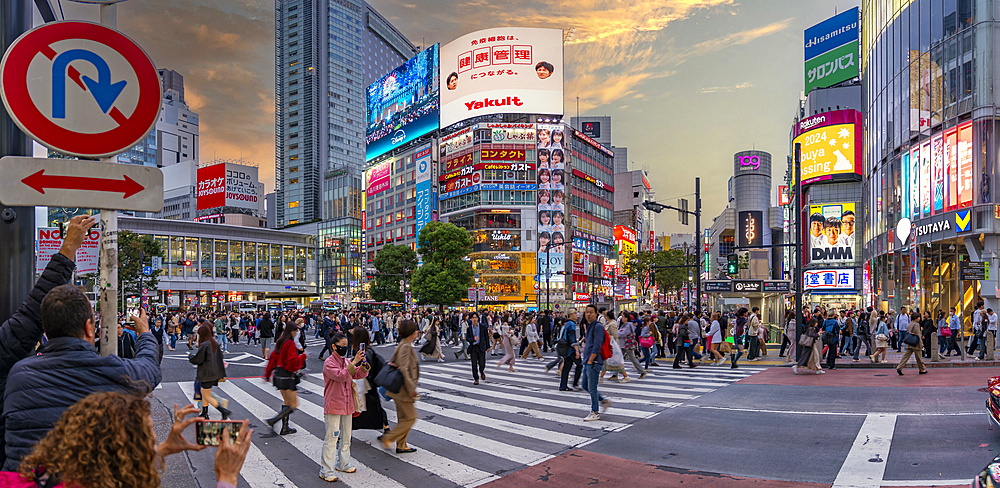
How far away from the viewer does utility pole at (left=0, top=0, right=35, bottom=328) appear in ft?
12.1

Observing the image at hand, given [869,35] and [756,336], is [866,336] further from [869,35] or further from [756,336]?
[869,35]

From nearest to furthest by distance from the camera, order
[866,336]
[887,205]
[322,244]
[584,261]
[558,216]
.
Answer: [866,336], [887,205], [558,216], [584,261], [322,244]

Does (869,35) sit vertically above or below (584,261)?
above

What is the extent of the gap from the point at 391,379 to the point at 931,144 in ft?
125

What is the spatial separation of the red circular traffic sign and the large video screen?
3560 inches

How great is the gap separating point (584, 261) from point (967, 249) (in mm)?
60241

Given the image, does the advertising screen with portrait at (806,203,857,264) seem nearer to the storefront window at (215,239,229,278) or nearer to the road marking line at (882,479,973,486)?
the road marking line at (882,479,973,486)

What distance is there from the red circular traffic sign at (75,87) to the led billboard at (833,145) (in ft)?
229

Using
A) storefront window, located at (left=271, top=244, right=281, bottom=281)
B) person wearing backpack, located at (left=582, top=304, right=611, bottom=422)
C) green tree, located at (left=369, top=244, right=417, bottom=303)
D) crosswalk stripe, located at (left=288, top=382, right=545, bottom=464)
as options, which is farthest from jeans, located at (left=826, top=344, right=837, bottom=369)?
storefront window, located at (left=271, top=244, right=281, bottom=281)

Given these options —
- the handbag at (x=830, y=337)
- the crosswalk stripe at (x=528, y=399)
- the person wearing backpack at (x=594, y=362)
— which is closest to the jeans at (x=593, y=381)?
the person wearing backpack at (x=594, y=362)

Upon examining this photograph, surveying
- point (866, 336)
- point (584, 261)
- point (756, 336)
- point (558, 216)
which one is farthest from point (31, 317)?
point (584, 261)

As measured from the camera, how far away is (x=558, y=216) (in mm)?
83500

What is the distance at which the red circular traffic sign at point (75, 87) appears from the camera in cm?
330

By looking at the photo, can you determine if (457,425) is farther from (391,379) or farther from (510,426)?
(391,379)
